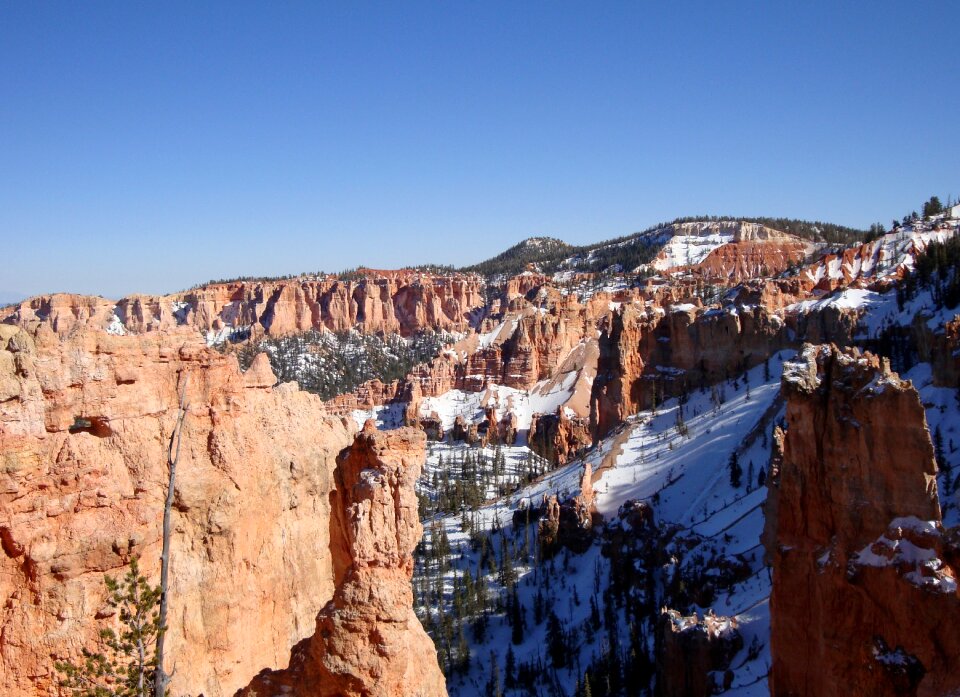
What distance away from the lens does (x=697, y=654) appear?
26.1m

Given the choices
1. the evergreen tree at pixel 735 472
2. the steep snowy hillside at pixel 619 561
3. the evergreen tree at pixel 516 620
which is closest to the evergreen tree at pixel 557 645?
the steep snowy hillside at pixel 619 561

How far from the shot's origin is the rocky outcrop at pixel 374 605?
31.9 feet

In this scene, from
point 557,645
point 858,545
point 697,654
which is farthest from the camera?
point 557,645

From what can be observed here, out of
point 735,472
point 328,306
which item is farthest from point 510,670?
point 328,306

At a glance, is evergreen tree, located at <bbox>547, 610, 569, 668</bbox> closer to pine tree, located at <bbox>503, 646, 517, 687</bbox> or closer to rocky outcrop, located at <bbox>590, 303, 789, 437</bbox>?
pine tree, located at <bbox>503, 646, 517, 687</bbox>

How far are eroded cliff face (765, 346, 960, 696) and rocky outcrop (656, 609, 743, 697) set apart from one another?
374 inches

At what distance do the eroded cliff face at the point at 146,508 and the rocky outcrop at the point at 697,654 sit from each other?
47.6ft

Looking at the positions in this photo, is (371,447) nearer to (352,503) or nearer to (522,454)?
(352,503)

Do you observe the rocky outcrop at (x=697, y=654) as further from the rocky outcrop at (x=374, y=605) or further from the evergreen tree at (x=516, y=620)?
the rocky outcrop at (x=374, y=605)

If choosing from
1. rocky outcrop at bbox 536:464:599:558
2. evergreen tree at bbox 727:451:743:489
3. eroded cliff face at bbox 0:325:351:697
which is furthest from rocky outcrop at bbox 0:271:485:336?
eroded cliff face at bbox 0:325:351:697

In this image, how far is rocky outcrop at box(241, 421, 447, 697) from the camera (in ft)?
31.9

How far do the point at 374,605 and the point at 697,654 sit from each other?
20217 mm

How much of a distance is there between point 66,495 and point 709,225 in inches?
7282

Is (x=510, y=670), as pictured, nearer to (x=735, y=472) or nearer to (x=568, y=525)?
(x=568, y=525)
